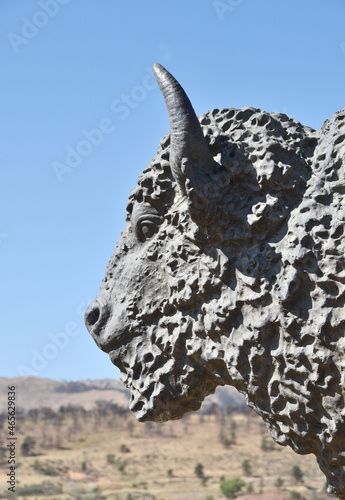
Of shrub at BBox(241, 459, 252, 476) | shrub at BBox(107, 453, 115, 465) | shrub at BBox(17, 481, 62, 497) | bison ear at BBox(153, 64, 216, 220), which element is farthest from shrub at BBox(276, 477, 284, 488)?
bison ear at BBox(153, 64, 216, 220)

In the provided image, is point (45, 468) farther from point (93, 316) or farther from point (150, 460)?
point (93, 316)

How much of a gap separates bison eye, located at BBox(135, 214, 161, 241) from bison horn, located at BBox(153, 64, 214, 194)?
17.4 inches

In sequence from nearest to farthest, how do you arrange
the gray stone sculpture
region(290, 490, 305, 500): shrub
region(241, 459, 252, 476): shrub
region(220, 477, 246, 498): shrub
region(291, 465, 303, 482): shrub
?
1. the gray stone sculpture
2. region(290, 490, 305, 500): shrub
3. region(220, 477, 246, 498): shrub
4. region(291, 465, 303, 482): shrub
5. region(241, 459, 252, 476): shrub

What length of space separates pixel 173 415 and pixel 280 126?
1.73 metres

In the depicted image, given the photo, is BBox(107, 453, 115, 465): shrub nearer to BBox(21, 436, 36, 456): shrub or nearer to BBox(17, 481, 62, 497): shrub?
BBox(21, 436, 36, 456): shrub

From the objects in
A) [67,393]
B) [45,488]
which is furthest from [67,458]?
[67,393]

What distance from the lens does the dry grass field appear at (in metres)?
31.6

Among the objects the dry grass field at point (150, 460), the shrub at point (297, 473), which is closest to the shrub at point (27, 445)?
the dry grass field at point (150, 460)

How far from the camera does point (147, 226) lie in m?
4.13

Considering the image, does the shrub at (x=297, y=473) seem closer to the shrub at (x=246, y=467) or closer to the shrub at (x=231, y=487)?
the shrub at (x=231, y=487)

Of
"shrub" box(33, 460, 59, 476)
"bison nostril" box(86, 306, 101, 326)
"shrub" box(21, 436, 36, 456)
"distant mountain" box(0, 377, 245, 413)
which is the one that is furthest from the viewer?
"distant mountain" box(0, 377, 245, 413)

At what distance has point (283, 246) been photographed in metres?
3.59

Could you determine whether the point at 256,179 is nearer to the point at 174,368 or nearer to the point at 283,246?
the point at 283,246

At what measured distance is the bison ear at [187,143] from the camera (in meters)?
3.62
